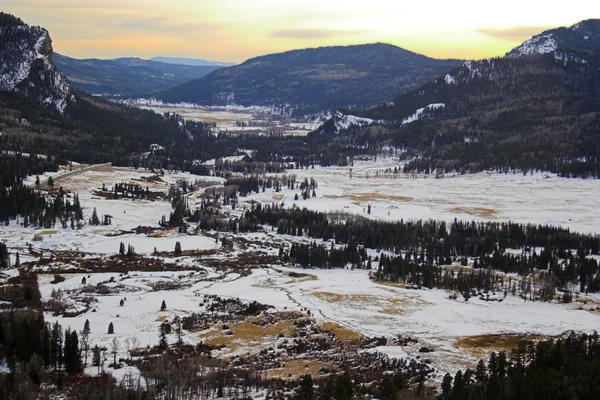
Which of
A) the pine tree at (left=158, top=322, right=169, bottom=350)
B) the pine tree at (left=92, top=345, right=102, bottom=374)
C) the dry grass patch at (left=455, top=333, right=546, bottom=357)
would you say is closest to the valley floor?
the dry grass patch at (left=455, top=333, right=546, bottom=357)

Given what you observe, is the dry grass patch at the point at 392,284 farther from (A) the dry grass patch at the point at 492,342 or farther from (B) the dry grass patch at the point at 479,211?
(B) the dry grass patch at the point at 479,211

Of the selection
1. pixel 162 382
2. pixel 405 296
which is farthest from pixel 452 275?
pixel 162 382

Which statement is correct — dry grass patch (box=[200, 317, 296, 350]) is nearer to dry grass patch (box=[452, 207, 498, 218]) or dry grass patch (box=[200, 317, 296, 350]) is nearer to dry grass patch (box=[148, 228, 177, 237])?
dry grass patch (box=[148, 228, 177, 237])

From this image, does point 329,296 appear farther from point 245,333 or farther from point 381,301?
point 245,333

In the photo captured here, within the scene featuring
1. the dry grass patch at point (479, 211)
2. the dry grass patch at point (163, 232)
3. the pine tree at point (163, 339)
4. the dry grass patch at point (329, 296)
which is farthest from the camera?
the dry grass patch at point (479, 211)

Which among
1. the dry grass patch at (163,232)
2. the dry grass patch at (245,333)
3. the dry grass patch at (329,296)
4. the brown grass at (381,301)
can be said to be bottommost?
the dry grass patch at (245,333)

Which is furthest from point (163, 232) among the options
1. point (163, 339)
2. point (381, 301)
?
point (163, 339)

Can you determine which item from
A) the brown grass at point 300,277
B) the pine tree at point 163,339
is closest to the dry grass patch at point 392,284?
the brown grass at point 300,277
